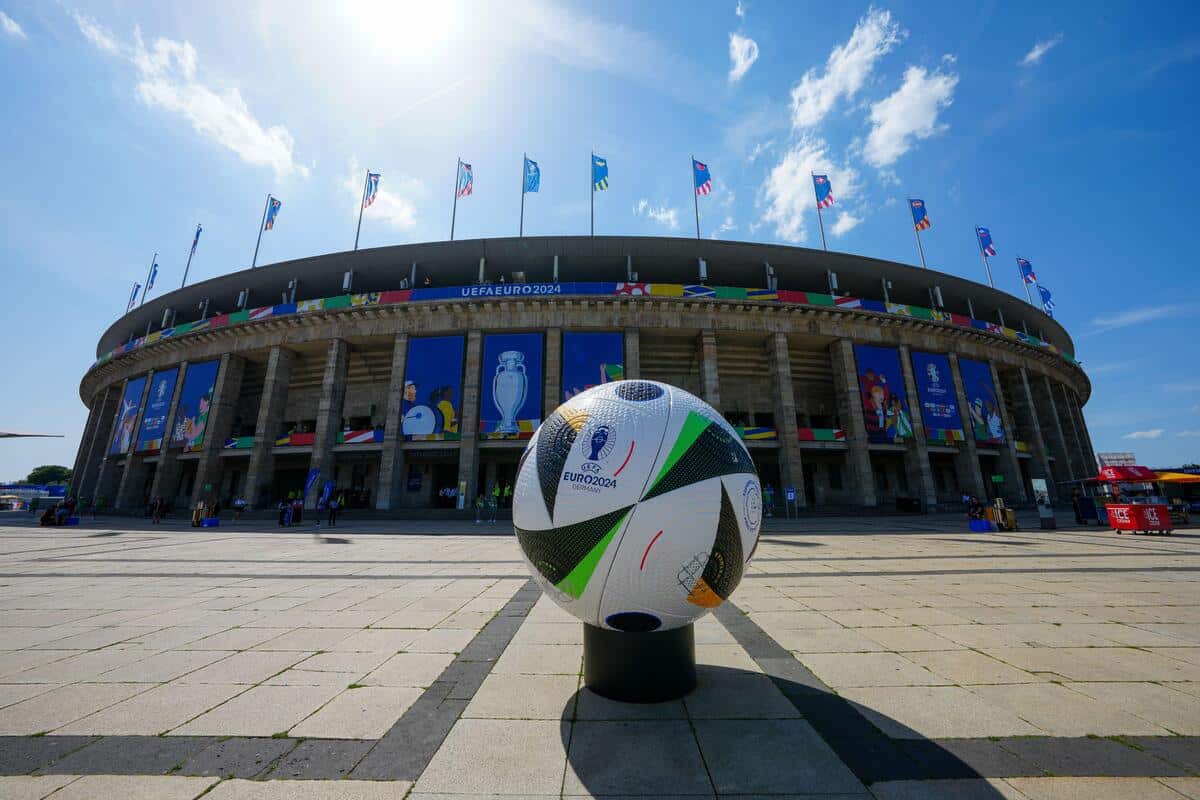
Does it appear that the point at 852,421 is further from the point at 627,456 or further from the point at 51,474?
the point at 51,474

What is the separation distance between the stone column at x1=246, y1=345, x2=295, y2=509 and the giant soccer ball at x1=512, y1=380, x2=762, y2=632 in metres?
33.2

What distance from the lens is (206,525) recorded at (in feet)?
75.9

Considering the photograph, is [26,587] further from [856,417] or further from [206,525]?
[856,417]

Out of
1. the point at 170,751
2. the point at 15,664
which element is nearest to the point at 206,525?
the point at 15,664

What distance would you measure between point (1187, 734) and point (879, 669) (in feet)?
5.79

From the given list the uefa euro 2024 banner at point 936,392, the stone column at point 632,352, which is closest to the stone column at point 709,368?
the stone column at point 632,352

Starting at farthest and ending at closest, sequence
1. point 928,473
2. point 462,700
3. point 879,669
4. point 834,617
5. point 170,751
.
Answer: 1. point 928,473
2. point 834,617
3. point 879,669
4. point 462,700
5. point 170,751

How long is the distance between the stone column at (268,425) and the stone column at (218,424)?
96.7 inches

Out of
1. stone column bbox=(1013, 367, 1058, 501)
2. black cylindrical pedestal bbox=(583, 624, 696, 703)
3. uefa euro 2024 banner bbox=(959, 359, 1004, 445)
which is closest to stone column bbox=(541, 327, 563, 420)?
black cylindrical pedestal bbox=(583, 624, 696, 703)

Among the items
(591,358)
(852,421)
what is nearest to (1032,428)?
(852,421)

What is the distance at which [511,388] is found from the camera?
27891 millimetres

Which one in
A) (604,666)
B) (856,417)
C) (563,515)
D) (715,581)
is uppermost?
(856,417)

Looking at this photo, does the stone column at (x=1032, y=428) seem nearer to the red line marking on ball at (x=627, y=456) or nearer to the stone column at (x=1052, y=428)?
the stone column at (x=1052, y=428)

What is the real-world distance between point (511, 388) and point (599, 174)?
703 inches
